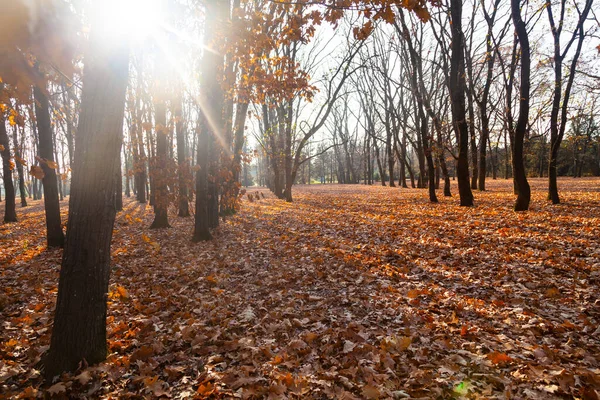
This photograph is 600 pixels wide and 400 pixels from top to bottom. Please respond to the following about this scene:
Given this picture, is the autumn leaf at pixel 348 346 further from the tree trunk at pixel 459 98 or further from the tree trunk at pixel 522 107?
the tree trunk at pixel 459 98

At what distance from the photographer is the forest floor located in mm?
2834

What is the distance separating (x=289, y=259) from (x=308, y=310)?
2579 mm

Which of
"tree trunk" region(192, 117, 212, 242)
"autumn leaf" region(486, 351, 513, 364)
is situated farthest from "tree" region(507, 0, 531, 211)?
"tree trunk" region(192, 117, 212, 242)

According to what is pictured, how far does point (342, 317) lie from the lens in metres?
4.14

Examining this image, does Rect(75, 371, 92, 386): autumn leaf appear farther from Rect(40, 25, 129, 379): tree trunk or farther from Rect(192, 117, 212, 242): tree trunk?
Result: Rect(192, 117, 212, 242): tree trunk

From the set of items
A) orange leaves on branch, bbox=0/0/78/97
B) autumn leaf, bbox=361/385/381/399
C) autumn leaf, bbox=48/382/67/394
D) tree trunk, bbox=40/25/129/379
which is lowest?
autumn leaf, bbox=361/385/381/399

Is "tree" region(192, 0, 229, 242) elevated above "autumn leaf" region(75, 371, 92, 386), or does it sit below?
above

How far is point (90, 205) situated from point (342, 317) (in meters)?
3.31

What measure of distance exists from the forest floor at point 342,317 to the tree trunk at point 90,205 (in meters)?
0.37

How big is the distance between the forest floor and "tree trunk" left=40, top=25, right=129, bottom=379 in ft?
1.20

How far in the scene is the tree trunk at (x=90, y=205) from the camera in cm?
286

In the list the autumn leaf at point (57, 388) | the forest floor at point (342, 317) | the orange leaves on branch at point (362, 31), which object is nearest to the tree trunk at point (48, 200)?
the forest floor at point (342, 317)

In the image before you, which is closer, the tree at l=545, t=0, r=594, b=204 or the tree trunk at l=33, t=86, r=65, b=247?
the tree trunk at l=33, t=86, r=65, b=247

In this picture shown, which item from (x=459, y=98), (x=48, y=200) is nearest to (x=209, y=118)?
(x=48, y=200)
